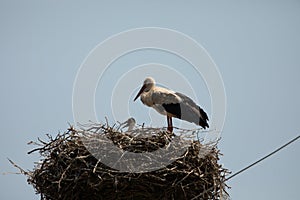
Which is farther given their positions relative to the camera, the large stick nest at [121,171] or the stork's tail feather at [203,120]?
the stork's tail feather at [203,120]

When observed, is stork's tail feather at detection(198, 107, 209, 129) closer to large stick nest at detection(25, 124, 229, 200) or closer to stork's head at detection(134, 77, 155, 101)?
stork's head at detection(134, 77, 155, 101)

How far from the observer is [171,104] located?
25.2 ft

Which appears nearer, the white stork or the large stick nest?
the large stick nest

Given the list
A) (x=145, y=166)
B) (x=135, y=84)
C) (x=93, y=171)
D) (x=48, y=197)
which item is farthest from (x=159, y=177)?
(x=135, y=84)

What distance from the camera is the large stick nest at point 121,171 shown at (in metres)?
5.44

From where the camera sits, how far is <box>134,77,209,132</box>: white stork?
747 cm

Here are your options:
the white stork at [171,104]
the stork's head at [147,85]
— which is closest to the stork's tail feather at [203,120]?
the white stork at [171,104]

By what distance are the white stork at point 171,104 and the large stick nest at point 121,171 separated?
1.52 meters

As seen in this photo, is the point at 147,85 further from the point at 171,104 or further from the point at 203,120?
the point at 203,120

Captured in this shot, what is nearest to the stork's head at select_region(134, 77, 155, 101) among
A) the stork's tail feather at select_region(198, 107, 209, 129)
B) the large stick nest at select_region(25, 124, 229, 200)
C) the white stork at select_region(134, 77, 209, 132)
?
the white stork at select_region(134, 77, 209, 132)

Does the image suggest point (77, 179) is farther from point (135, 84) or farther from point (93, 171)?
point (135, 84)

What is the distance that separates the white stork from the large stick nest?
1523 mm

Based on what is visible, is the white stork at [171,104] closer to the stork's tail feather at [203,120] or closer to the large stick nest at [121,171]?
the stork's tail feather at [203,120]

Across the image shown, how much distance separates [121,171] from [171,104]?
2.35m
